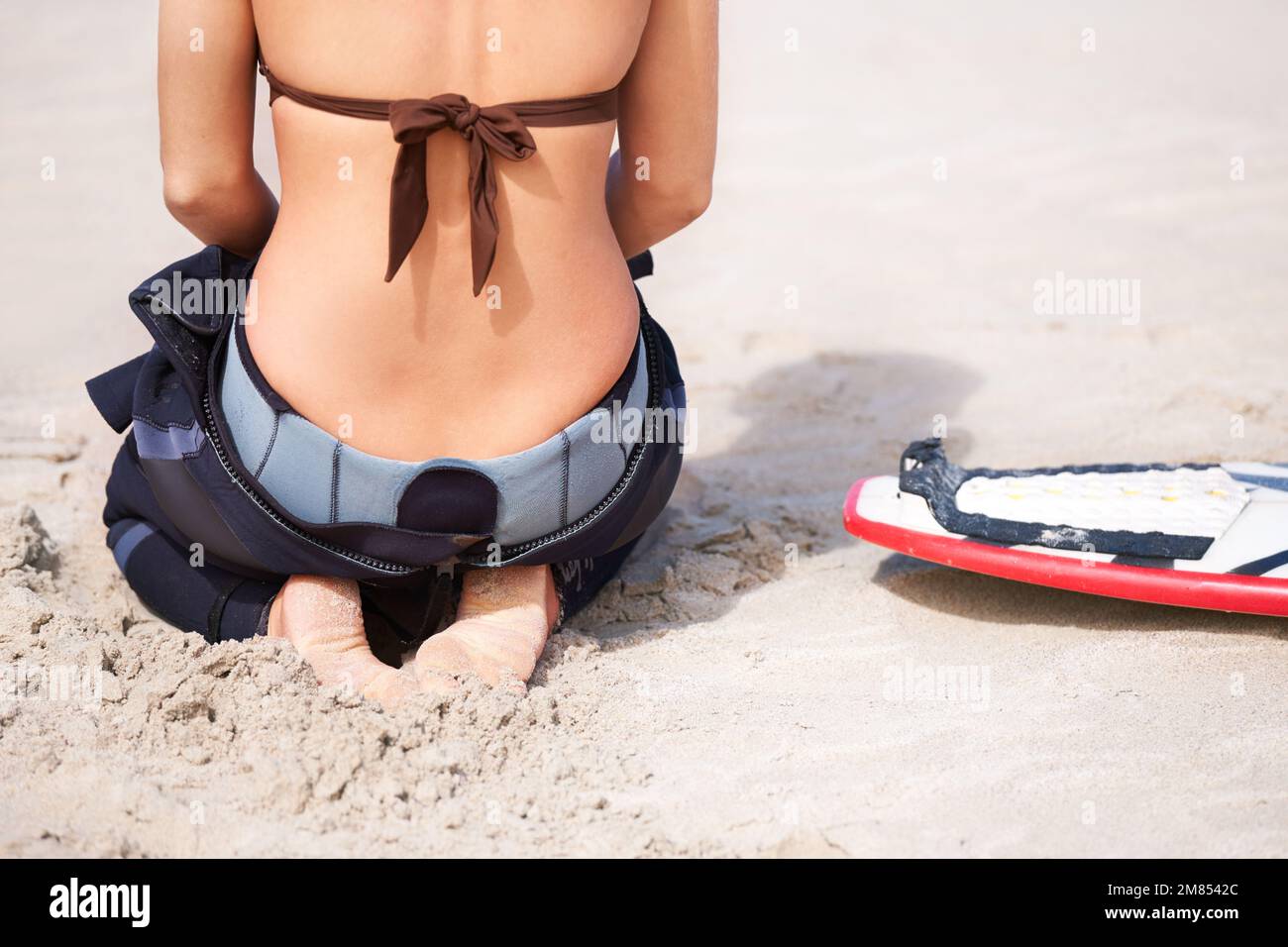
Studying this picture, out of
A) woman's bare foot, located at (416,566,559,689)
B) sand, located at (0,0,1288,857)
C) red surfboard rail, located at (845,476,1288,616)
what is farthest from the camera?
red surfboard rail, located at (845,476,1288,616)

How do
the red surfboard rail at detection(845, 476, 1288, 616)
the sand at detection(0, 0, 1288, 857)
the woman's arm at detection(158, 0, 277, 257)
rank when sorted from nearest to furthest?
the sand at detection(0, 0, 1288, 857) → the woman's arm at detection(158, 0, 277, 257) → the red surfboard rail at detection(845, 476, 1288, 616)

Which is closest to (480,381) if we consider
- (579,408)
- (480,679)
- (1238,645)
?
(579,408)

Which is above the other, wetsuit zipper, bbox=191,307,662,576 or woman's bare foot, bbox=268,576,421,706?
wetsuit zipper, bbox=191,307,662,576

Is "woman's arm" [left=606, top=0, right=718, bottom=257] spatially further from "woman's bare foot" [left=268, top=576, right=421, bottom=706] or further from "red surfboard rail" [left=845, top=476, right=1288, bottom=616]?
"woman's bare foot" [left=268, top=576, right=421, bottom=706]

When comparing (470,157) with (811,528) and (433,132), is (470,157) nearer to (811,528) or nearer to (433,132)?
(433,132)

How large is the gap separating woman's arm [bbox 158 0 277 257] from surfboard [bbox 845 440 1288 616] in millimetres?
1124

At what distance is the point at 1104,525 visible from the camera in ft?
7.06

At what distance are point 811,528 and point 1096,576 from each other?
678 millimetres

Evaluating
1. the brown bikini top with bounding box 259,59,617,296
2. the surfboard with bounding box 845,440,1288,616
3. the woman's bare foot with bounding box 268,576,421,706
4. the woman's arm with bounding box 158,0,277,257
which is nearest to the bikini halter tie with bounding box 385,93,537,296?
the brown bikini top with bounding box 259,59,617,296

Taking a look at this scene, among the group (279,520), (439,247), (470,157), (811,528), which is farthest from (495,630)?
(811,528)

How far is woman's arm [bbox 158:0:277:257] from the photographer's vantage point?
67.3 inches

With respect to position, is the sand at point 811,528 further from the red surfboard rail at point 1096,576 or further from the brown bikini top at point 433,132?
the brown bikini top at point 433,132

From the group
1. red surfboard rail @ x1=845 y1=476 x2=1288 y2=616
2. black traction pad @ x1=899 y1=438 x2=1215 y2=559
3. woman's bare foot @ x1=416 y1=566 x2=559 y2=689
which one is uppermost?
black traction pad @ x1=899 y1=438 x2=1215 y2=559

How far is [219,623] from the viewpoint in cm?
199
